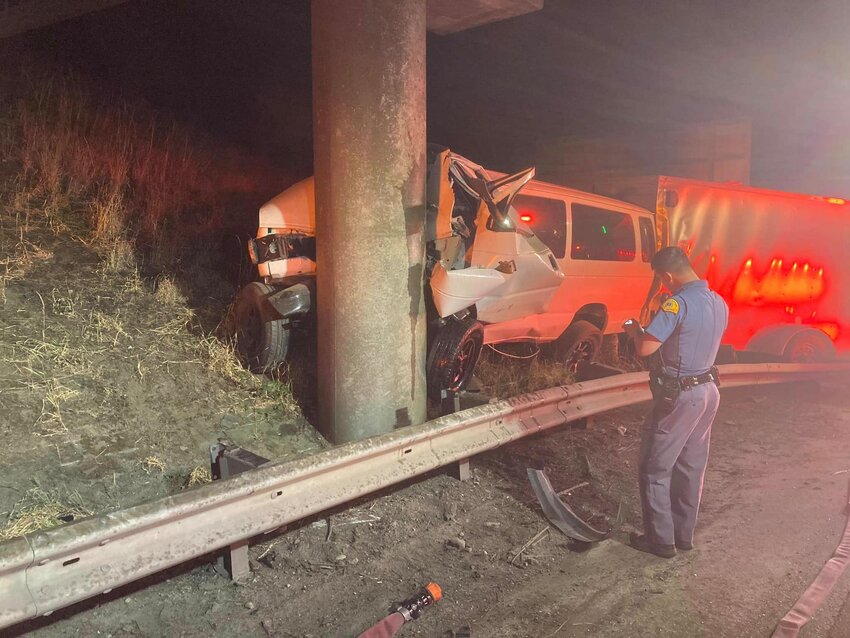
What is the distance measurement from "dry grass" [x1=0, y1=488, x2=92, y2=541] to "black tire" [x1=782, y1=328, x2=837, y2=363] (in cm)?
832

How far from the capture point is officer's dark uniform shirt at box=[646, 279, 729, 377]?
4102 millimetres

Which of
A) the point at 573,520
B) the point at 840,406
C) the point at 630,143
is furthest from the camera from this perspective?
the point at 630,143

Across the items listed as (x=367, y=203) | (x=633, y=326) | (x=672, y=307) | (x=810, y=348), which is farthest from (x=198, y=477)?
(x=810, y=348)

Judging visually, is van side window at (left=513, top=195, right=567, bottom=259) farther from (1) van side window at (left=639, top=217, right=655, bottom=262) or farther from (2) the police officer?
(2) the police officer

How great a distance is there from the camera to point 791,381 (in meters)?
8.37

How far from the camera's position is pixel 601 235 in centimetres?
725

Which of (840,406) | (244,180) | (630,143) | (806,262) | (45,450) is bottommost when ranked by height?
(840,406)

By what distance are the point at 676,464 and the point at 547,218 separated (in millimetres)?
3082

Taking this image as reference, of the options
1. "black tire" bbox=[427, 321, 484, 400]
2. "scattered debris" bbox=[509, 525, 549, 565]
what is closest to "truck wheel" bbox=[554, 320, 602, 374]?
"black tire" bbox=[427, 321, 484, 400]

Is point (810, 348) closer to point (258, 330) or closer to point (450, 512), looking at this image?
point (450, 512)

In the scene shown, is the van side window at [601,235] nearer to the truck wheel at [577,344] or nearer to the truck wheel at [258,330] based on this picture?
the truck wheel at [577,344]

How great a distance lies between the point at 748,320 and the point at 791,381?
0.91 metres

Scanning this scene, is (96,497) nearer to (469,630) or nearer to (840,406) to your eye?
(469,630)

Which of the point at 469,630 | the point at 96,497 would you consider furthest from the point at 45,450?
the point at 469,630
